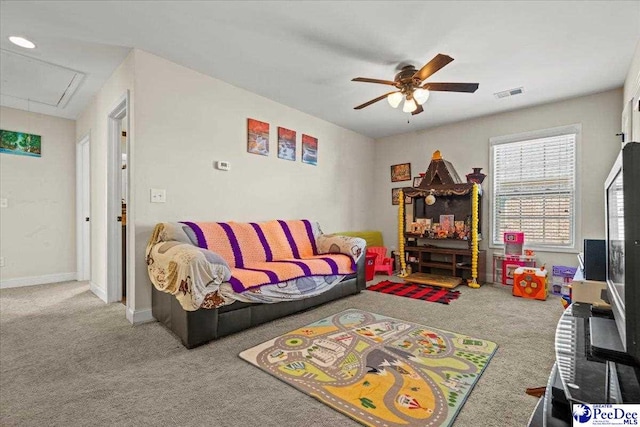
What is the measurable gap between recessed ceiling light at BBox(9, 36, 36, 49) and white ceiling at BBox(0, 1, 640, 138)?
0.05 m

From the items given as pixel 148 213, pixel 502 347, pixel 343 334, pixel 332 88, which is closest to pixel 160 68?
pixel 148 213

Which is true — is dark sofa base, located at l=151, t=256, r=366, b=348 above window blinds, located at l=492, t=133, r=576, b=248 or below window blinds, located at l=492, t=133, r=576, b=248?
below

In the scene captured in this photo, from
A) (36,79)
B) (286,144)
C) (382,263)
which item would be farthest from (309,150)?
(36,79)

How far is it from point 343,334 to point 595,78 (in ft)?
12.9

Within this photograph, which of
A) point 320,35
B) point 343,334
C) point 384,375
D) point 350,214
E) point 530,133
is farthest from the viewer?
point 350,214

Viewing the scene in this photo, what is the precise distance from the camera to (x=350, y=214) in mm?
5238

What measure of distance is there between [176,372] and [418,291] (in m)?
2.90

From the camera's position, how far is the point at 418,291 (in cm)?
369

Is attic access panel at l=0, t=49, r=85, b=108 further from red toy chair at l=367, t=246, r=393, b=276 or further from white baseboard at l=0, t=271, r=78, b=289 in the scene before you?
red toy chair at l=367, t=246, r=393, b=276

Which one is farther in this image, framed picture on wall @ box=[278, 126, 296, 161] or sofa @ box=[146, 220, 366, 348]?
framed picture on wall @ box=[278, 126, 296, 161]

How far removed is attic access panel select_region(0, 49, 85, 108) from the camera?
2.88 m

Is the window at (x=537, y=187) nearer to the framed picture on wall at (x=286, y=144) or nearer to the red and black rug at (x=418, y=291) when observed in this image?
the red and black rug at (x=418, y=291)

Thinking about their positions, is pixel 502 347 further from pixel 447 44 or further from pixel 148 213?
pixel 148 213

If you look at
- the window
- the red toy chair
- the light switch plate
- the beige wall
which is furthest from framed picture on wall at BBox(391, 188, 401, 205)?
the light switch plate
